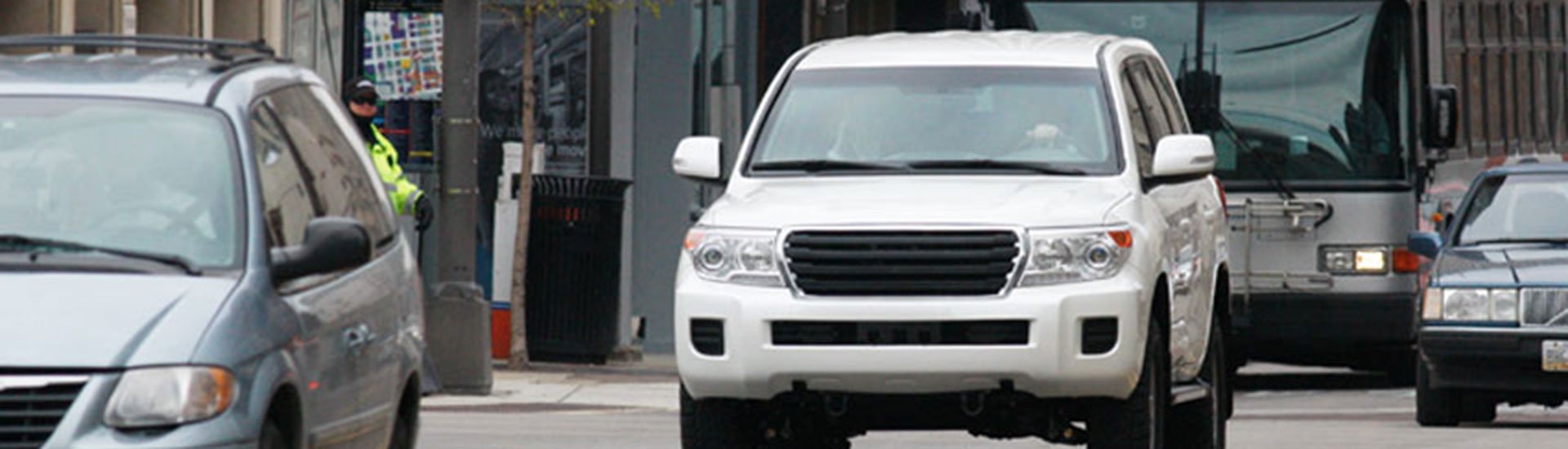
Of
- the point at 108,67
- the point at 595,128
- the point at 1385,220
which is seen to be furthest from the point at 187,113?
the point at 595,128

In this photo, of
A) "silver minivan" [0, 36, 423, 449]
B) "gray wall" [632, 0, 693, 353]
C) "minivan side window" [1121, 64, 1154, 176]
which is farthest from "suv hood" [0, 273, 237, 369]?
"gray wall" [632, 0, 693, 353]

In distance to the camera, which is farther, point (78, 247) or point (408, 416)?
point (408, 416)

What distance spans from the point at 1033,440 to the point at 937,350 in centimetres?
483

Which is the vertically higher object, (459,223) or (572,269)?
(459,223)

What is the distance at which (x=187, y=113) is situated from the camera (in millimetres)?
9438

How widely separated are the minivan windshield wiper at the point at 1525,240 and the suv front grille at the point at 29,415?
1225 centimetres

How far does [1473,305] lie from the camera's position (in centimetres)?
1836

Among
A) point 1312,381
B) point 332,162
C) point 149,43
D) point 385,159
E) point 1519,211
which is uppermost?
point 149,43

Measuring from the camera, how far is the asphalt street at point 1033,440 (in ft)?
53.2

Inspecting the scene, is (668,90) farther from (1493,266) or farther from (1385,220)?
(1493,266)

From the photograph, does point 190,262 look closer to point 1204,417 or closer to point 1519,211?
point 1204,417

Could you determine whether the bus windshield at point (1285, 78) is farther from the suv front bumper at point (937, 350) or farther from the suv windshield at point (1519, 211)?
the suv front bumper at point (937, 350)

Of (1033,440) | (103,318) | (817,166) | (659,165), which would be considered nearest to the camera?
(103,318)

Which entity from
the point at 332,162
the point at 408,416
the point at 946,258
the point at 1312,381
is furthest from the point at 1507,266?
the point at 332,162
